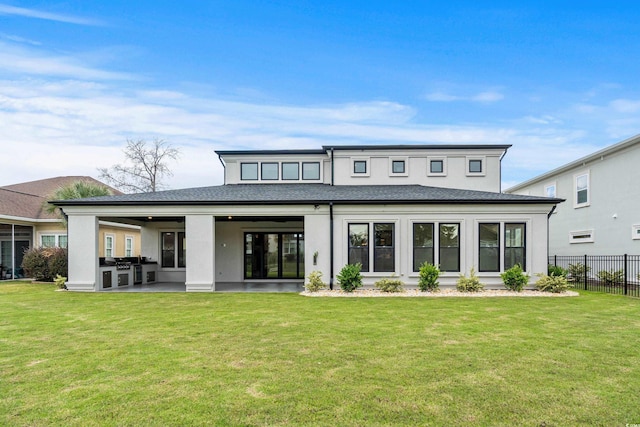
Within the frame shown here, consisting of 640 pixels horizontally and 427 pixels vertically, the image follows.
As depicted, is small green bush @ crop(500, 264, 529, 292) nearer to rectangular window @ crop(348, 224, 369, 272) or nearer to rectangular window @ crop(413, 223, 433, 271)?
rectangular window @ crop(413, 223, 433, 271)

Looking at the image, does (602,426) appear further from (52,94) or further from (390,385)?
(52,94)

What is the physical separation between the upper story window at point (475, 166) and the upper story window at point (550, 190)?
21.6 feet

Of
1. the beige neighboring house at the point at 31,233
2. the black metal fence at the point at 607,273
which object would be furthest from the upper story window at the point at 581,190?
the beige neighboring house at the point at 31,233

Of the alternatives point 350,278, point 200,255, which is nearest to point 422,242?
point 350,278

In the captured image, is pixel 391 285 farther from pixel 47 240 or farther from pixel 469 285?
pixel 47 240

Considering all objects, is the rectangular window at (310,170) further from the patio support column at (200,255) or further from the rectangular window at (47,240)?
the rectangular window at (47,240)

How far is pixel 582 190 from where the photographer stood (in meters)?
17.8

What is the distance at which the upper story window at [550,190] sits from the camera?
66.6 ft

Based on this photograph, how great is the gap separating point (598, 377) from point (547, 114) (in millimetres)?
20339

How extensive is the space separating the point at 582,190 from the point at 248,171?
1623cm

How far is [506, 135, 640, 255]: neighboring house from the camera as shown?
47.7 feet

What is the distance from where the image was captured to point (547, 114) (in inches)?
819

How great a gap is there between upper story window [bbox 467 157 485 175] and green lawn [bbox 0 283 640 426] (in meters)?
8.76

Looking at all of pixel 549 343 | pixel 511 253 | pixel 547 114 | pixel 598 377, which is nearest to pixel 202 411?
pixel 598 377
